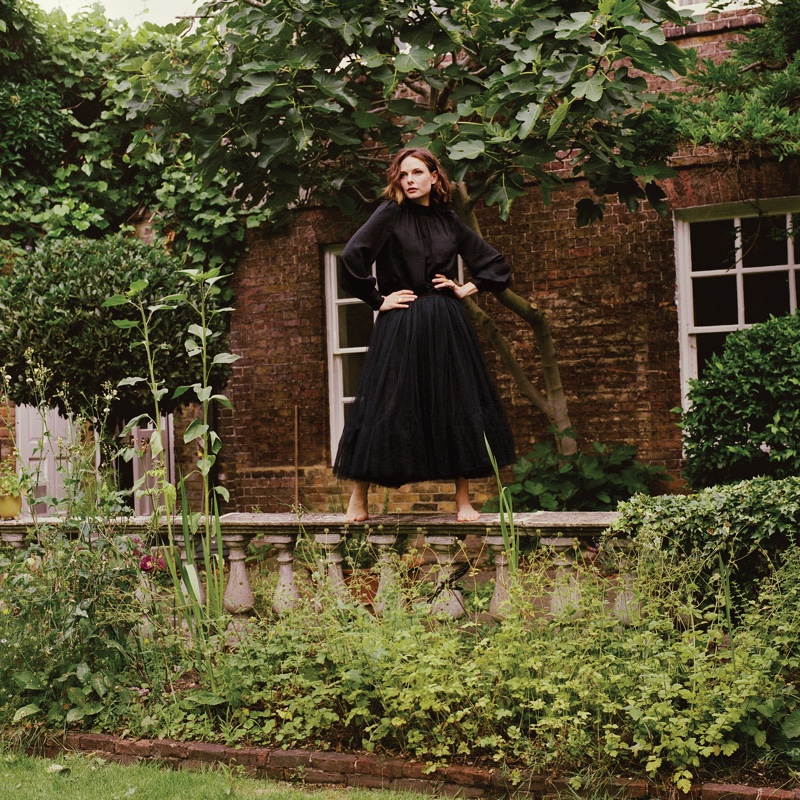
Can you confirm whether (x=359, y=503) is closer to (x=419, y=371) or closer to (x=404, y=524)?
(x=404, y=524)

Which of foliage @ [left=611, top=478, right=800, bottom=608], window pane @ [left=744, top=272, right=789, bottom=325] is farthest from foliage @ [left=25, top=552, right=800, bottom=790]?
window pane @ [left=744, top=272, right=789, bottom=325]

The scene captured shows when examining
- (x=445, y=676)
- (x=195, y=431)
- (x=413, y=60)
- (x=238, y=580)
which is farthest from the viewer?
(x=413, y=60)

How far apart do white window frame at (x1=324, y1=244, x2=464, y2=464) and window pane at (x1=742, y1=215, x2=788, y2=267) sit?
3.16 m

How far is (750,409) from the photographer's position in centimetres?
503

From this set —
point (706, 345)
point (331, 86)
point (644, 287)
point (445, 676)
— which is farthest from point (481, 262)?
point (706, 345)

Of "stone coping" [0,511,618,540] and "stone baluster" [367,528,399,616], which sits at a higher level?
"stone coping" [0,511,618,540]

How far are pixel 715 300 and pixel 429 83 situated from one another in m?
3.03

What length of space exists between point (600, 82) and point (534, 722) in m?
2.83

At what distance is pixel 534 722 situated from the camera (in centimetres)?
308

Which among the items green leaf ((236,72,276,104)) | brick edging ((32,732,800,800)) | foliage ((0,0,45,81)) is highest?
foliage ((0,0,45,81))

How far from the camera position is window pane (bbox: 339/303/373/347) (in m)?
8.03

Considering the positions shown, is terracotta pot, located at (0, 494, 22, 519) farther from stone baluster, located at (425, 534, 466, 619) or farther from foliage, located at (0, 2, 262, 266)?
stone baluster, located at (425, 534, 466, 619)

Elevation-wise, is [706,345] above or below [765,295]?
below

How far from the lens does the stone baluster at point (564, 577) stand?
11.3 ft
